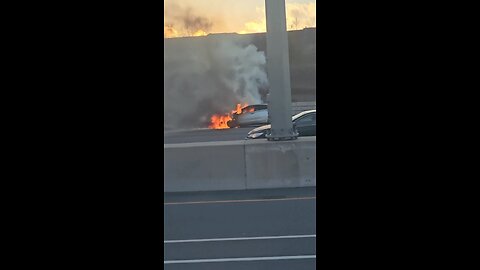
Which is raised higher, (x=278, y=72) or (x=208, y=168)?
(x=278, y=72)

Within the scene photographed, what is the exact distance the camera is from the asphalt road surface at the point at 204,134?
19.2 m

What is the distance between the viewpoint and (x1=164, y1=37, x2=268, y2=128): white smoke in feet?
74.3

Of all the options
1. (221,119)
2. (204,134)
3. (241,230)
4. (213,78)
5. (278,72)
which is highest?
(213,78)

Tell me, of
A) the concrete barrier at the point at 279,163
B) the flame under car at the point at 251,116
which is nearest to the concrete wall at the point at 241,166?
the concrete barrier at the point at 279,163

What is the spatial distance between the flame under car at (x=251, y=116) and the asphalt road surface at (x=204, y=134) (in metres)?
0.38

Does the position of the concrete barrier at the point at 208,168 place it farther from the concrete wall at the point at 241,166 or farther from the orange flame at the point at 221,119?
the orange flame at the point at 221,119

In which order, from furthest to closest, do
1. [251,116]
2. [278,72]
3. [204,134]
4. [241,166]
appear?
1. [251,116]
2. [204,134]
3. [241,166]
4. [278,72]

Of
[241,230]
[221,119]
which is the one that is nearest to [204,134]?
[221,119]

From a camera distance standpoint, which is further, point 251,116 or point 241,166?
point 251,116

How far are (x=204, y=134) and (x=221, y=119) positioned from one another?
176cm

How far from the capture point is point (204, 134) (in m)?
21.4

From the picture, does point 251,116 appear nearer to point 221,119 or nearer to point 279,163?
point 221,119
